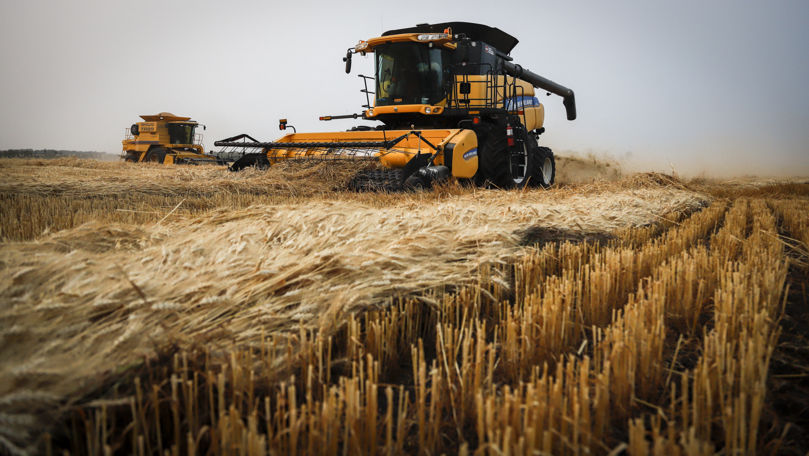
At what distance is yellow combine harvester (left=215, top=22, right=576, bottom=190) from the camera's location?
320 inches

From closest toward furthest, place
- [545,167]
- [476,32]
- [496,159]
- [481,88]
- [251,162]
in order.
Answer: [496,159]
[251,162]
[481,88]
[476,32]
[545,167]

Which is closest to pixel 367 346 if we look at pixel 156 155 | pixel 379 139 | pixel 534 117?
pixel 379 139

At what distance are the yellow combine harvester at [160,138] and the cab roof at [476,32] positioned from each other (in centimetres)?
1585

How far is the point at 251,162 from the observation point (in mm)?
9758

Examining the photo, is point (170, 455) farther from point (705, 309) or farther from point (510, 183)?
point (510, 183)

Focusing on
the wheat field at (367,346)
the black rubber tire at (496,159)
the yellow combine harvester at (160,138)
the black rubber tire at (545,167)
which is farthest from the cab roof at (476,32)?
the yellow combine harvester at (160,138)

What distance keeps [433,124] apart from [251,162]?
11.8ft

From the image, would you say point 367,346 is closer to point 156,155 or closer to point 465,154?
point 465,154

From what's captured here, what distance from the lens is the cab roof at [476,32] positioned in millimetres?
10641

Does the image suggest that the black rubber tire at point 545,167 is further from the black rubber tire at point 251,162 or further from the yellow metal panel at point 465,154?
the black rubber tire at point 251,162

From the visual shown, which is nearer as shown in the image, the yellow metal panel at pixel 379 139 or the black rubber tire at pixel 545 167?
the yellow metal panel at pixel 379 139

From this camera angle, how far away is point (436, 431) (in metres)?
1.39

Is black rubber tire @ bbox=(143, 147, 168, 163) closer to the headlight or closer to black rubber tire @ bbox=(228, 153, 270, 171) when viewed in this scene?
black rubber tire @ bbox=(228, 153, 270, 171)

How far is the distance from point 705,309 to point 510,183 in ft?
22.0
